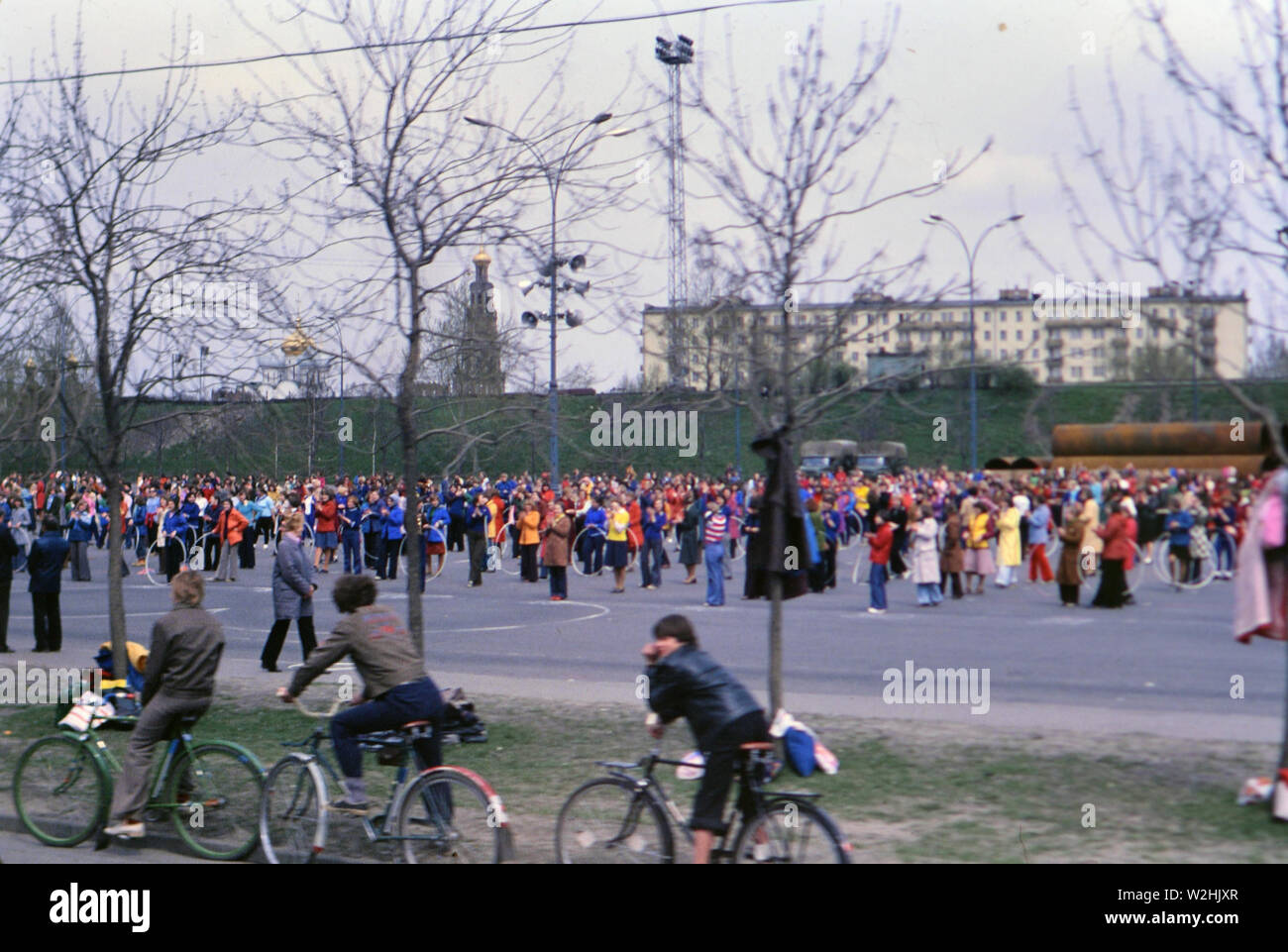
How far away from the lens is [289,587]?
13008mm

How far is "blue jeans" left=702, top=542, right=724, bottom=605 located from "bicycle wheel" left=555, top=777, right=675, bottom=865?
1394 cm

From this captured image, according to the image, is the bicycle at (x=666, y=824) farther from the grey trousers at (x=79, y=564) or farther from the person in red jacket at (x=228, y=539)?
the grey trousers at (x=79, y=564)

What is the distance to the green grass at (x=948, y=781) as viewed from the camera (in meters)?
6.65

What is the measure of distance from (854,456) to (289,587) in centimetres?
4641

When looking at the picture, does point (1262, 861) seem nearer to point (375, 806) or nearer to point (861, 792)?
point (861, 792)

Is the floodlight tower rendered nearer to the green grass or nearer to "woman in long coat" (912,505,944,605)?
the green grass

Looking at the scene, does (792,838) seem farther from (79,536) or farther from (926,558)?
(79,536)

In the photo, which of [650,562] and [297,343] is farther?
[650,562]

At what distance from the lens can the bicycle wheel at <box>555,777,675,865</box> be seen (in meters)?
5.92

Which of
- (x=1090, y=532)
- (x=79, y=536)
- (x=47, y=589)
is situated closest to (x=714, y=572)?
(x=1090, y=532)

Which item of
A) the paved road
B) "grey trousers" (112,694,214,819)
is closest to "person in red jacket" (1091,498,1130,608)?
the paved road

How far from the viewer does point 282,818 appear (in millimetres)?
6727

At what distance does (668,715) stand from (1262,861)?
2937 mm
